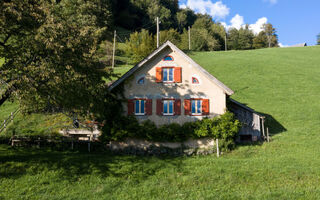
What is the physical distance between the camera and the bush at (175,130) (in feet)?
57.5

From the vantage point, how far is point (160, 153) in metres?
18.1

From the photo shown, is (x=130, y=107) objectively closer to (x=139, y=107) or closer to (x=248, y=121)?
(x=139, y=107)

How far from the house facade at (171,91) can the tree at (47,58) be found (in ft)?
13.0

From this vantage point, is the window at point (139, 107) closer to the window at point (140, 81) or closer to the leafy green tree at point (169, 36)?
the window at point (140, 81)

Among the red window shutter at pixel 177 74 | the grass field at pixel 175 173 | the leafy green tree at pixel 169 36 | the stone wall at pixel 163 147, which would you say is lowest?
the grass field at pixel 175 173

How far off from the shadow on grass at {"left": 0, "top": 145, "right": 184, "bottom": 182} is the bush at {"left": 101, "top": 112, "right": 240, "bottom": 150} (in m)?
1.72

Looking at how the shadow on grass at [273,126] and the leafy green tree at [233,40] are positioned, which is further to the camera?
the leafy green tree at [233,40]

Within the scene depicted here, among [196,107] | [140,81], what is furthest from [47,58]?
[196,107]

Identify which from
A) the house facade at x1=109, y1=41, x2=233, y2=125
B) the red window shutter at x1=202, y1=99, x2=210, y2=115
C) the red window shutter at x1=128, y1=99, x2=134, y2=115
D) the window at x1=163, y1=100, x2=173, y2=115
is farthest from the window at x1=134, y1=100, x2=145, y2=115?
the red window shutter at x1=202, y1=99, x2=210, y2=115

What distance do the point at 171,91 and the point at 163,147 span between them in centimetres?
456

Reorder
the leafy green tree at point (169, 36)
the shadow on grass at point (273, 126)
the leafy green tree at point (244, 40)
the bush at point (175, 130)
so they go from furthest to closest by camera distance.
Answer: the leafy green tree at point (244, 40)
the leafy green tree at point (169, 36)
the shadow on grass at point (273, 126)
the bush at point (175, 130)

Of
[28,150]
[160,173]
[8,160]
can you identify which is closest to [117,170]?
[160,173]

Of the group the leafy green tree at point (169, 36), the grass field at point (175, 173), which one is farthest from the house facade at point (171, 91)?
the leafy green tree at point (169, 36)

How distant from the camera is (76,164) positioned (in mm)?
14172
